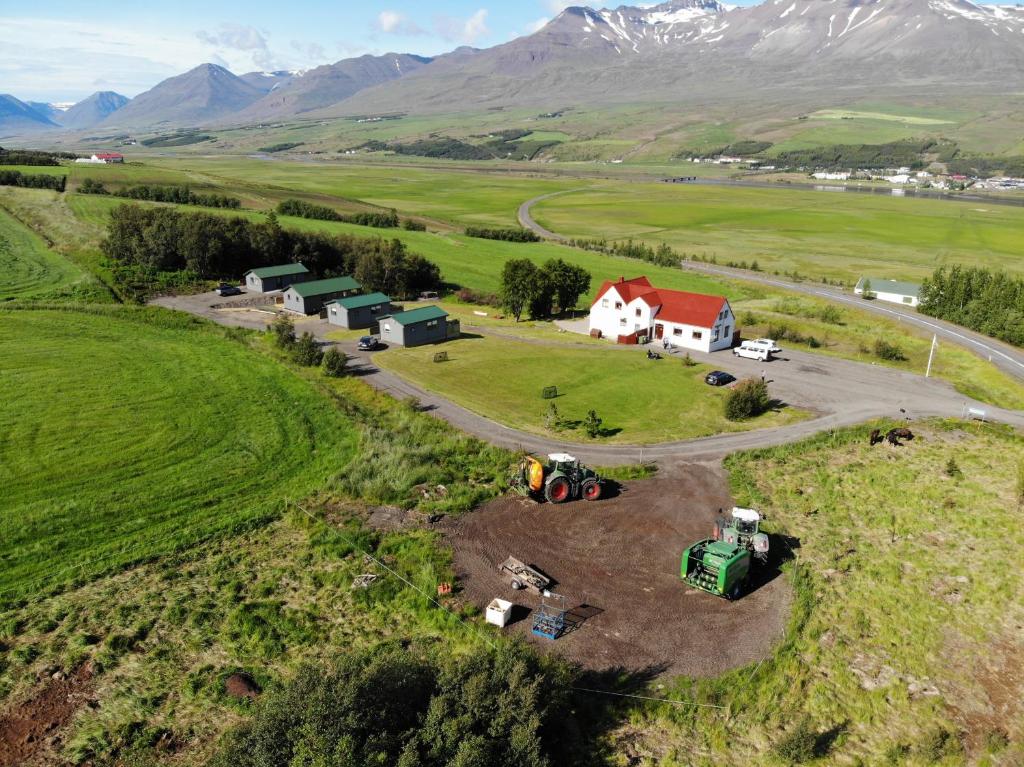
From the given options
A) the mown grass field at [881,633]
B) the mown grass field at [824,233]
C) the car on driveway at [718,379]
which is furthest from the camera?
the mown grass field at [824,233]

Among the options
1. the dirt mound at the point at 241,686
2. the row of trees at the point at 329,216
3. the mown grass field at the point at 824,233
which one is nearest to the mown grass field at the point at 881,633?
the dirt mound at the point at 241,686

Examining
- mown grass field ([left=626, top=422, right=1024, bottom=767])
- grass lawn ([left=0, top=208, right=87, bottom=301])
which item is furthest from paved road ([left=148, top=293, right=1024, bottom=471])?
grass lawn ([left=0, top=208, right=87, bottom=301])

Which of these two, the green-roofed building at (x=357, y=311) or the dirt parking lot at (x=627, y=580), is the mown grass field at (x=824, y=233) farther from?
the dirt parking lot at (x=627, y=580)

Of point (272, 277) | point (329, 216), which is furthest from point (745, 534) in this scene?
point (329, 216)

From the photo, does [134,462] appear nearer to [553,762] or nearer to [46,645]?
[46,645]

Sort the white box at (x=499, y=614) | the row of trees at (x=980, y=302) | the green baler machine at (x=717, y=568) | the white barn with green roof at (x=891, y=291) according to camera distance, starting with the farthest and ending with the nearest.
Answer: the white barn with green roof at (x=891, y=291) → the row of trees at (x=980, y=302) → the green baler machine at (x=717, y=568) → the white box at (x=499, y=614)

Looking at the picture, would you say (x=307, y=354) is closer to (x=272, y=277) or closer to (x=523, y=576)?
(x=272, y=277)
